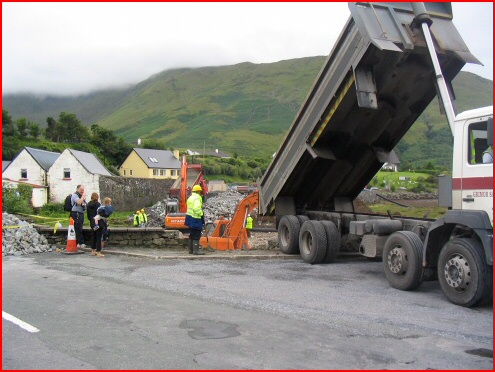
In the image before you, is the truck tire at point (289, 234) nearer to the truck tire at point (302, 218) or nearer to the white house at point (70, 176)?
the truck tire at point (302, 218)

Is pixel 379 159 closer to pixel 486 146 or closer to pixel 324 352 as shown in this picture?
pixel 486 146

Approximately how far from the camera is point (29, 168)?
46.9 metres

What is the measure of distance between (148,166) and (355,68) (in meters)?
61.6

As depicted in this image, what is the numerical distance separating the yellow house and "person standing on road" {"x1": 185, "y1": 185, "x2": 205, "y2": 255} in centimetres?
5640

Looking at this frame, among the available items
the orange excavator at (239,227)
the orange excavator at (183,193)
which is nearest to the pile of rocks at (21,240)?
the orange excavator at (239,227)

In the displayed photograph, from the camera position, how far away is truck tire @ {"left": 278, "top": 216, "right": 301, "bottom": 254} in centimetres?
1129

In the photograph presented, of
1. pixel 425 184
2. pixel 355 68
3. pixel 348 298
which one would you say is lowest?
pixel 348 298

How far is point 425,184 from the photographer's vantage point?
75.5ft

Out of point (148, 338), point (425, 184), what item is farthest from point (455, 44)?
point (425, 184)

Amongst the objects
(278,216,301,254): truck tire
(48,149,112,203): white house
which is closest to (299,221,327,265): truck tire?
(278,216,301,254): truck tire

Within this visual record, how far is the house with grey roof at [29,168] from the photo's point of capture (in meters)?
46.2

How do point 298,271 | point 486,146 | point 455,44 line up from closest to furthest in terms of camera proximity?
1. point 486,146
2. point 455,44
3. point 298,271

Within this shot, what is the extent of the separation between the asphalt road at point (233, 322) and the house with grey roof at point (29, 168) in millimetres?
39562

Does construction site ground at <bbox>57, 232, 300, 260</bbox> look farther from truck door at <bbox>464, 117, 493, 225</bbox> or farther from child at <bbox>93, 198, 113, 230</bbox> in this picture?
truck door at <bbox>464, 117, 493, 225</bbox>
